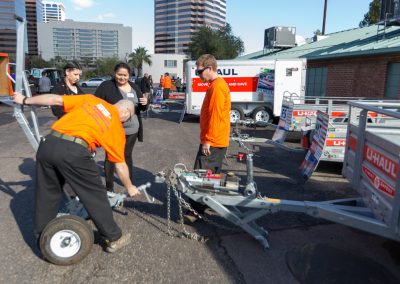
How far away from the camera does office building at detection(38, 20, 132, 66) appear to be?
141000 mm

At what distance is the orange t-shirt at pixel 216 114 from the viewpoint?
13.2 feet

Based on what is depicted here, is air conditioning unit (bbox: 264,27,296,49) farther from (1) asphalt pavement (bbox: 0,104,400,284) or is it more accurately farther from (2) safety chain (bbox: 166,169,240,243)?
(2) safety chain (bbox: 166,169,240,243)

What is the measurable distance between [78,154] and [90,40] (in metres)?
163

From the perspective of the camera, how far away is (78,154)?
3.08 m

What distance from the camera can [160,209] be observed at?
4801 millimetres

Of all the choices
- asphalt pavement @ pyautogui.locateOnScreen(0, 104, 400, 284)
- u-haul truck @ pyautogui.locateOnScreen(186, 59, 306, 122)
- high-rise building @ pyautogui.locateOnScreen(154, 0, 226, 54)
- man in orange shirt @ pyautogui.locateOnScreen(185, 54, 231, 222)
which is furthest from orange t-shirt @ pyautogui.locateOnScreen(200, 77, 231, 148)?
high-rise building @ pyautogui.locateOnScreen(154, 0, 226, 54)

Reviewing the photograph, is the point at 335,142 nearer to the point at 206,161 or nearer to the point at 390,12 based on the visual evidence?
the point at 206,161

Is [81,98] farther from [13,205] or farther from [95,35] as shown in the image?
[95,35]

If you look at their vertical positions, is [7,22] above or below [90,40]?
below

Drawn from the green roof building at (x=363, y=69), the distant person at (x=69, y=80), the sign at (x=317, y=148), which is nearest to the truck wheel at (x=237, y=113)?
the green roof building at (x=363, y=69)

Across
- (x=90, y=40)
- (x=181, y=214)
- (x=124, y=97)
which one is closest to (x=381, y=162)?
(x=181, y=214)

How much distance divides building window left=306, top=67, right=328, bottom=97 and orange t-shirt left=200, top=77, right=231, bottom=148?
41.3 feet

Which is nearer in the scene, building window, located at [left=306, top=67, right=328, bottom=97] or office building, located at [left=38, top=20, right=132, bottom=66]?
building window, located at [left=306, top=67, right=328, bottom=97]

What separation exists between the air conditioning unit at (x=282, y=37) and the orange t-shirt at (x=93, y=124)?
2177 cm
